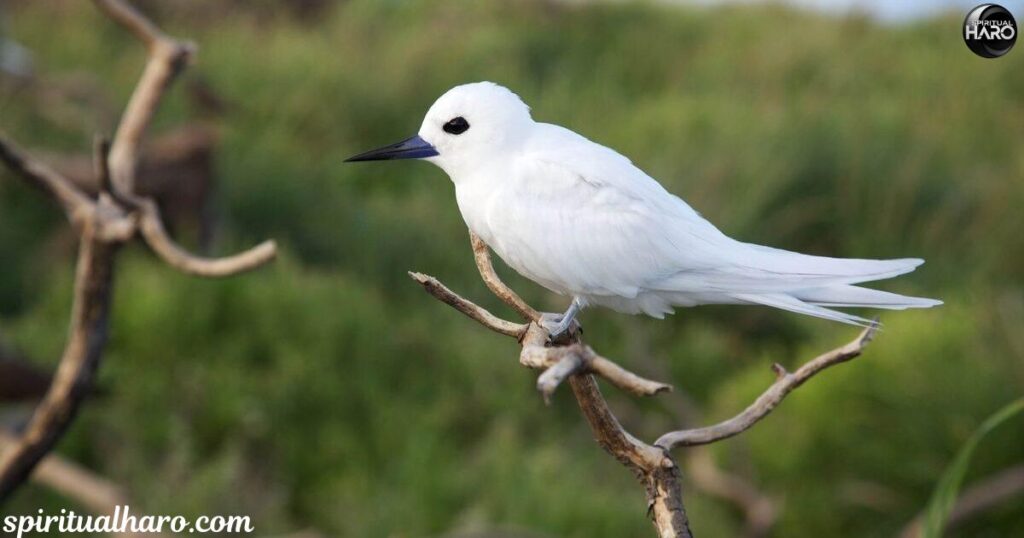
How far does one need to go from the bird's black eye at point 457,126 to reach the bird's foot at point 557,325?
326mm

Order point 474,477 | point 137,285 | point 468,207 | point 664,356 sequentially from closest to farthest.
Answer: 1. point 468,207
2. point 474,477
3. point 137,285
4. point 664,356

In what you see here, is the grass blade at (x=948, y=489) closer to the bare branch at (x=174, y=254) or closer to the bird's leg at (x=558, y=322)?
the bird's leg at (x=558, y=322)

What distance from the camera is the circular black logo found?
286 centimetres

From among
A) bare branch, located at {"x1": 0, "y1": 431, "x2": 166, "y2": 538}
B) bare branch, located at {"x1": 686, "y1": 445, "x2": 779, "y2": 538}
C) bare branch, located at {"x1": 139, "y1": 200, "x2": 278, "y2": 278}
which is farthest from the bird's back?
bare branch, located at {"x1": 686, "y1": 445, "x2": 779, "y2": 538}

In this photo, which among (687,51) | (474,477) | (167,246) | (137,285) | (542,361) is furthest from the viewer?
(687,51)

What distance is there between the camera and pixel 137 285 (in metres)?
6.22

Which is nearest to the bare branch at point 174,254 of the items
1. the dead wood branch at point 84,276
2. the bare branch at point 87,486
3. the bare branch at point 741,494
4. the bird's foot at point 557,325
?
the dead wood branch at point 84,276

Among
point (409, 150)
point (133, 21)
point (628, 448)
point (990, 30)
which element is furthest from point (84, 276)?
point (990, 30)

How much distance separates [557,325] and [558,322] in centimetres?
5

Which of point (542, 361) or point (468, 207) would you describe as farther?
point (468, 207)

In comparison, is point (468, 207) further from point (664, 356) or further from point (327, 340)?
point (664, 356)

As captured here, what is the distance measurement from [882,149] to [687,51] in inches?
118

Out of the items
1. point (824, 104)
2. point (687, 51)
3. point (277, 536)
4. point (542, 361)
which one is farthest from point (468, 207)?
point (687, 51)

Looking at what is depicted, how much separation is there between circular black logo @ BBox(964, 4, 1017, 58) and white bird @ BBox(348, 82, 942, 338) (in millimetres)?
939
